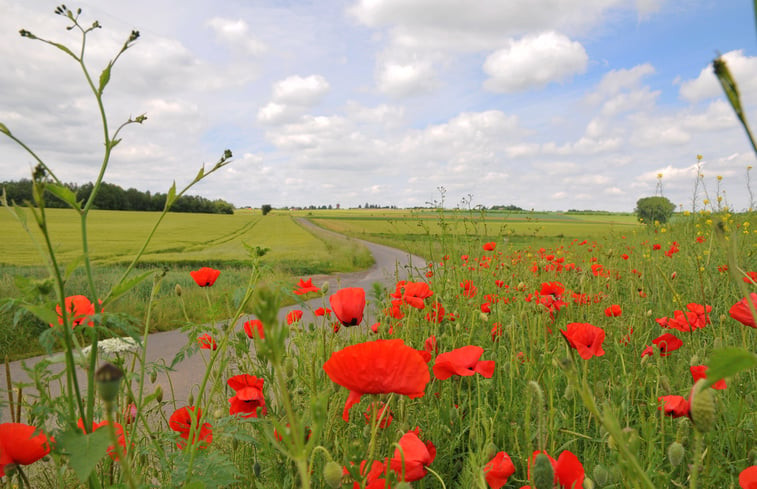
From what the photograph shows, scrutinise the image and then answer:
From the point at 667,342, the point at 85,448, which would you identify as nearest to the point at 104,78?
the point at 85,448

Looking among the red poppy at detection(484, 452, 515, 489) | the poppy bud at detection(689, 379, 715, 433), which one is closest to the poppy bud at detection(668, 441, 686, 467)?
the red poppy at detection(484, 452, 515, 489)

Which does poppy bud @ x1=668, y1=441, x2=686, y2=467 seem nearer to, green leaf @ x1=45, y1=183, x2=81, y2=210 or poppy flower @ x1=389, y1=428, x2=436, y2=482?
poppy flower @ x1=389, y1=428, x2=436, y2=482

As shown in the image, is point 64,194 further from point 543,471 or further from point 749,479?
point 749,479

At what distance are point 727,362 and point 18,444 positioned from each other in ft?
3.66

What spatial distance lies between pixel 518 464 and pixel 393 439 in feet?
2.01

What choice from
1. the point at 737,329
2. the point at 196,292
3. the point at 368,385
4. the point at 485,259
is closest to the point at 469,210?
the point at 485,259

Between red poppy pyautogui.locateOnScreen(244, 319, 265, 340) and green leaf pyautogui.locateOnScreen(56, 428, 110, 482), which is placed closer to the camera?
red poppy pyautogui.locateOnScreen(244, 319, 265, 340)

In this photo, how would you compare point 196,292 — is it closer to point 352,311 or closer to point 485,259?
point 485,259

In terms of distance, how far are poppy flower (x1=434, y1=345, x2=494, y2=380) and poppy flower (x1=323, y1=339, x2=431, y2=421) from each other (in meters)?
0.40

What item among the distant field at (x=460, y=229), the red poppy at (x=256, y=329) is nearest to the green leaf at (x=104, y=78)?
the red poppy at (x=256, y=329)

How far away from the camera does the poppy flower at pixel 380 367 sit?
74cm

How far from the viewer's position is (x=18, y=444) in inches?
33.3

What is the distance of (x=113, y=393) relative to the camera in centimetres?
40

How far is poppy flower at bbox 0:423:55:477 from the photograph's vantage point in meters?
0.84
